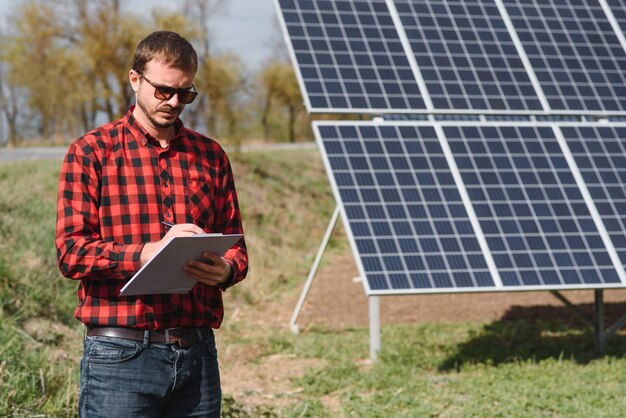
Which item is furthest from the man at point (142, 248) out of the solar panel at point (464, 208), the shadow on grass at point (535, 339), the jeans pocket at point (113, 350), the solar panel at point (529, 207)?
the shadow on grass at point (535, 339)

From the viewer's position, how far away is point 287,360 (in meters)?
8.45

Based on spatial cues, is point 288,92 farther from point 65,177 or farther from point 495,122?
point 65,177

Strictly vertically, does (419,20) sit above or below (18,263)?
above

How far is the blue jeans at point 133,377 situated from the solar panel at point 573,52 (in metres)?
6.29

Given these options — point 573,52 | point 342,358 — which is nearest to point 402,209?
point 342,358

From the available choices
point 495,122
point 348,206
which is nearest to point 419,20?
point 495,122

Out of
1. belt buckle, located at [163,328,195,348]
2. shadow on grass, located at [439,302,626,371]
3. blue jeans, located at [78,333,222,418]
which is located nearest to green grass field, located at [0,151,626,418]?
shadow on grass, located at [439,302,626,371]

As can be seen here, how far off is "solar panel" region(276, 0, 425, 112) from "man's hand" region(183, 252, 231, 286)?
485cm

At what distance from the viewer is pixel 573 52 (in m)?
9.38

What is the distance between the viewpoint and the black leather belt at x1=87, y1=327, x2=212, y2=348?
3111 millimetres

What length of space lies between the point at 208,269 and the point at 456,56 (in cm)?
646

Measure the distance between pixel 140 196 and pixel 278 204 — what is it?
1278cm

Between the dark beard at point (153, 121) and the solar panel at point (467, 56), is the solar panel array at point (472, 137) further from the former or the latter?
the dark beard at point (153, 121)

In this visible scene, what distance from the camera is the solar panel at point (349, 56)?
26.8 feet
